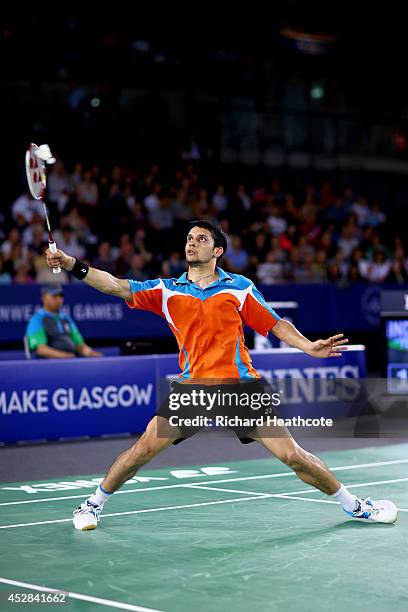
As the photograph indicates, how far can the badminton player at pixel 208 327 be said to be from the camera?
7445mm

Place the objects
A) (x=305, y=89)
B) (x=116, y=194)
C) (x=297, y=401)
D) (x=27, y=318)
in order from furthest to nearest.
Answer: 1. (x=305, y=89)
2. (x=116, y=194)
3. (x=27, y=318)
4. (x=297, y=401)

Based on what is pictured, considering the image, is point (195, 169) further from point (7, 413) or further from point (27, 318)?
point (7, 413)

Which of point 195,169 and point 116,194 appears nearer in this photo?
point 116,194

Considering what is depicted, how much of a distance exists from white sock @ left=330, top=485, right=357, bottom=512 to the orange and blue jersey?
3.44 ft

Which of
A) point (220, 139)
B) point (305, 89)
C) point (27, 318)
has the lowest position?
point (27, 318)

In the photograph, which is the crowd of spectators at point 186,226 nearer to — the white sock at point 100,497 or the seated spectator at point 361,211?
the seated spectator at point 361,211

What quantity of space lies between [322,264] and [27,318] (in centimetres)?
649

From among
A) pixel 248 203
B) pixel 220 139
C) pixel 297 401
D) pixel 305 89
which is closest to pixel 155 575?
pixel 297 401

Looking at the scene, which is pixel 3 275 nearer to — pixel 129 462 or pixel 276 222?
pixel 276 222

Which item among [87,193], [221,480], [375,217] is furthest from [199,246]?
[375,217]

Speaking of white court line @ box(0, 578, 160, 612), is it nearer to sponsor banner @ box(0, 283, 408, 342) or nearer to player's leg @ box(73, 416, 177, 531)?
A: player's leg @ box(73, 416, 177, 531)

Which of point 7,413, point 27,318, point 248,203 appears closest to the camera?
point 7,413

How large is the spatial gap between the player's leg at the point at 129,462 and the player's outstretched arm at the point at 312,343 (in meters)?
0.99

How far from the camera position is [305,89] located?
1089 inches
